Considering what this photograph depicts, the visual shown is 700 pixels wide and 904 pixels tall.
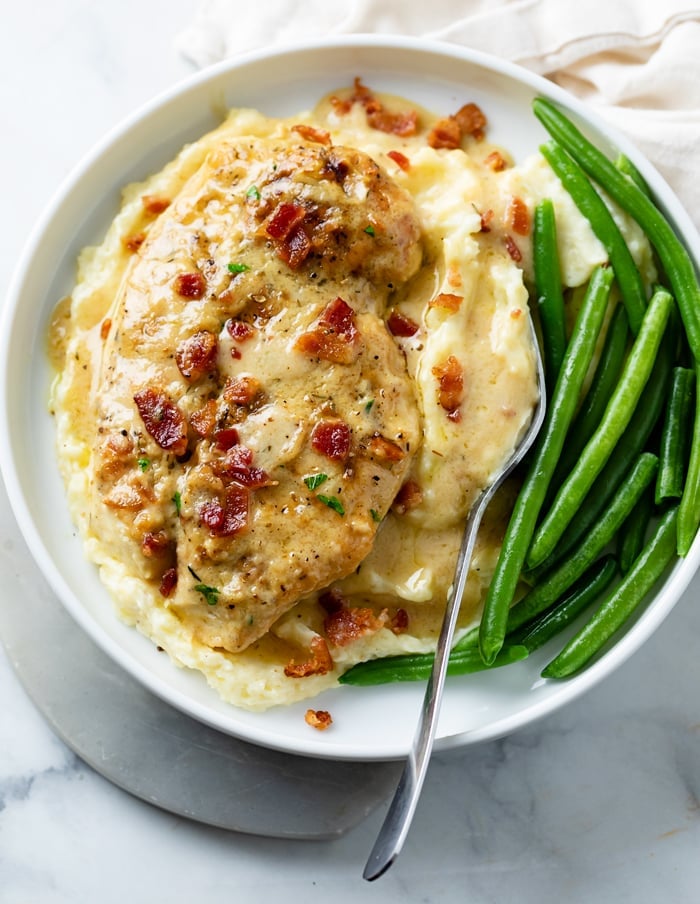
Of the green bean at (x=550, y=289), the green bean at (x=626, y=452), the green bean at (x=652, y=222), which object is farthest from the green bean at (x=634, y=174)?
the green bean at (x=626, y=452)

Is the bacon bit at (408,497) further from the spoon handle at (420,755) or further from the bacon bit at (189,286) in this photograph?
the bacon bit at (189,286)

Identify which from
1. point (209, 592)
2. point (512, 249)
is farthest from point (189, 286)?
point (512, 249)

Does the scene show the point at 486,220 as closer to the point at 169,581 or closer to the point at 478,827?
the point at 169,581

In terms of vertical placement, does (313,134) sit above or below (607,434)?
above

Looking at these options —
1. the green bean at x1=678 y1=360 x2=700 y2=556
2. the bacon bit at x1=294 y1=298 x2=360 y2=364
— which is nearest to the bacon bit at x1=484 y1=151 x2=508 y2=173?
the bacon bit at x1=294 y1=298 x2=360 y2=364

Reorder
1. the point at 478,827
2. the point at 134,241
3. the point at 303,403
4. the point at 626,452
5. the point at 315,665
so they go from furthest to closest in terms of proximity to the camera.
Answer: the point at 478,827 < the point at 134,241 < the point at 626,452 < the point at 315,665 < the point at 303,403

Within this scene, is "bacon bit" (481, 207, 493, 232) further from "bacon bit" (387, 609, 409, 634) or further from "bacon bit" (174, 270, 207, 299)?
"bacon bit" (387, 609, 409, 634)

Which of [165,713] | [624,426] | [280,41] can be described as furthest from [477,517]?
[280,41]
